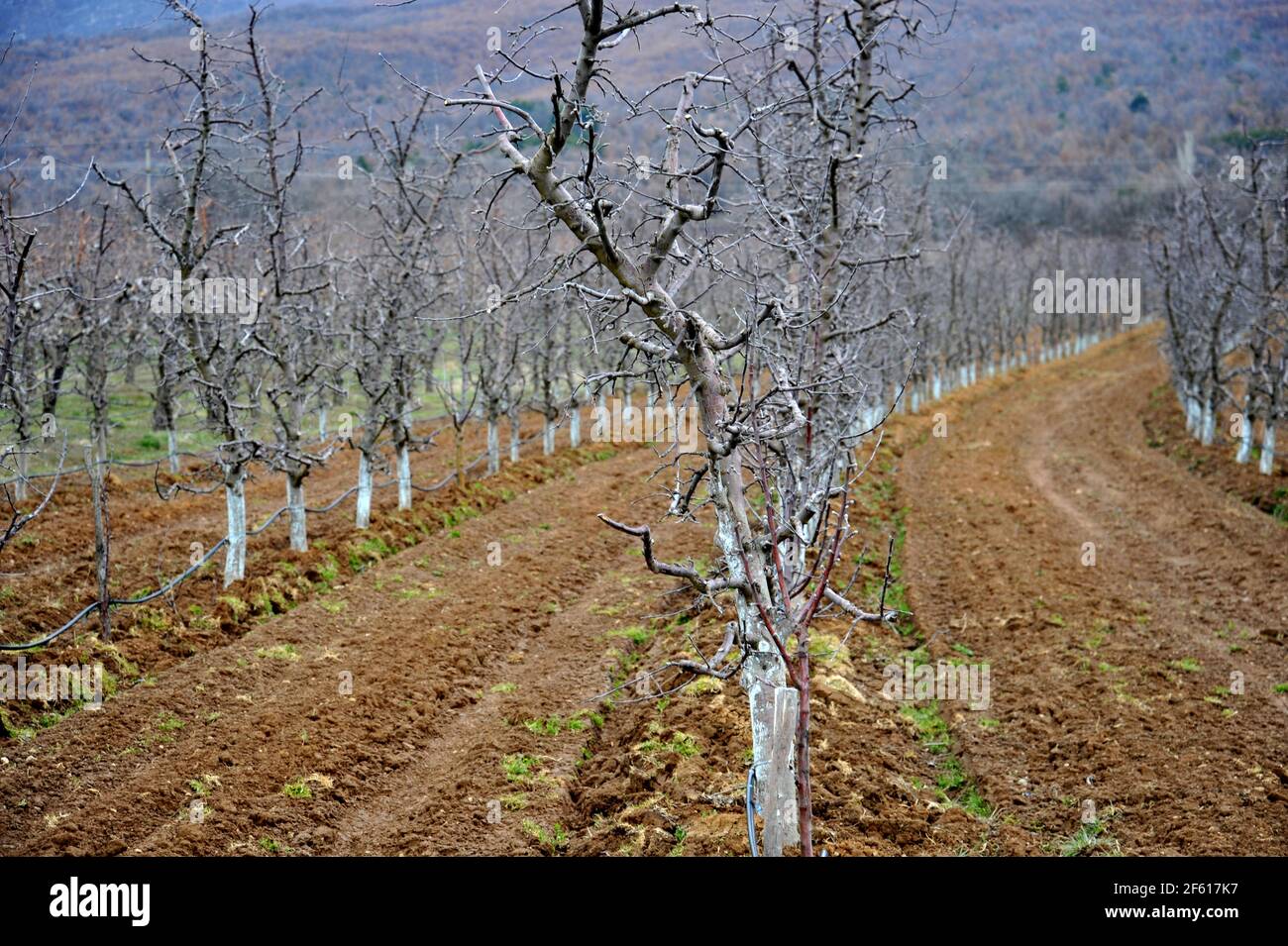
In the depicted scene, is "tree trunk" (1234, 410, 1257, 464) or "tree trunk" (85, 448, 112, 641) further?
"tree trunk" (1234, 410, 1257, 464)

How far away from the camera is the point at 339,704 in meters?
8.70

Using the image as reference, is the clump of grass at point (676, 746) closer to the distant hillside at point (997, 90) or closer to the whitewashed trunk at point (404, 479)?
the whitewashed trunk at point (404, 479)

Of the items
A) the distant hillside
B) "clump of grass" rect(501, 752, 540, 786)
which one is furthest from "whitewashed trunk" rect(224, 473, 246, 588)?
the distant hillside

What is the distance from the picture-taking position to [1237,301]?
23281mm

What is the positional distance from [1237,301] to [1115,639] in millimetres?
17281

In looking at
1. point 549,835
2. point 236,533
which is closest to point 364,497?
point 236,533

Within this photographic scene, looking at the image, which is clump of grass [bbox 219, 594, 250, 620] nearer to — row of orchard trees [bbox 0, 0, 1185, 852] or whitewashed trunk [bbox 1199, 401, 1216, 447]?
row of orchard trees [bbox 0, 0, 1185, 852]

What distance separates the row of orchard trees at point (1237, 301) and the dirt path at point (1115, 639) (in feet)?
6.74

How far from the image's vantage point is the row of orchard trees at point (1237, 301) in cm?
1886

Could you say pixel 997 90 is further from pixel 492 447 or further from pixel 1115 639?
pixel 1115 639

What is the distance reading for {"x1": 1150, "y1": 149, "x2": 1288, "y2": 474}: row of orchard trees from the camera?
18859 millimetres

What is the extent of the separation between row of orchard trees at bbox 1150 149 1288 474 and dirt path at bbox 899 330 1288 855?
205cm
